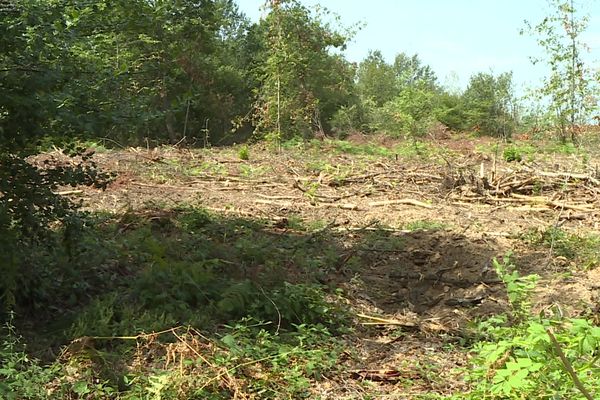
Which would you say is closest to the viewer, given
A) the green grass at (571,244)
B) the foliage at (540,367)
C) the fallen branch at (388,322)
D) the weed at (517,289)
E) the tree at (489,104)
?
the foliage at (540,367)

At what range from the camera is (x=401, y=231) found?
24.8ft

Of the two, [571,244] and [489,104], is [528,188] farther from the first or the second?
[489,104]

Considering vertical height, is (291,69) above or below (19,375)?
above

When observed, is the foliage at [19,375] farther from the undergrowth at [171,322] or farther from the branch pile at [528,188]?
the branch pile at [528,188]

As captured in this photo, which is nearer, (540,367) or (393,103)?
(540,367)

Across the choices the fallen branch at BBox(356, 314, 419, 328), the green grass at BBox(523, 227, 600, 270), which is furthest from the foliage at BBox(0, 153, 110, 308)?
the green grass at BBox(523, 227, 600, 270)

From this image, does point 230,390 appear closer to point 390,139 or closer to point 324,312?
point 324,312

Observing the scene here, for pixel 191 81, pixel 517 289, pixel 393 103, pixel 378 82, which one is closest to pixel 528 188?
pixel 191 81

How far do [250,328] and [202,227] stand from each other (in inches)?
117

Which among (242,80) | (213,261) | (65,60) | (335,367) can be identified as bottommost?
(335,367)

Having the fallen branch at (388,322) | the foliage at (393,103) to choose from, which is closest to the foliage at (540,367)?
the fallen branch at (388,322)

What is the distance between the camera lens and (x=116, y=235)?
6.47m

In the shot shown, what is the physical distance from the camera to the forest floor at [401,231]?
445 centimetres

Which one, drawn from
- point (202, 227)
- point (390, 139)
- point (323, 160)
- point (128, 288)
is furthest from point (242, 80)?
point (128, 288)
